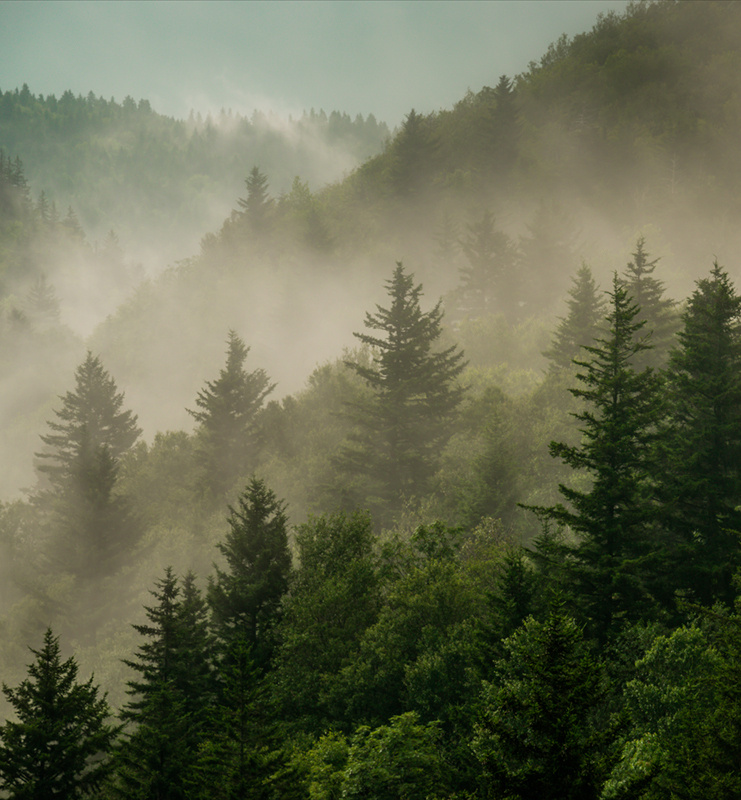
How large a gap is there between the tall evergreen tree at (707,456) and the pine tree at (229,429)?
31.9 meters

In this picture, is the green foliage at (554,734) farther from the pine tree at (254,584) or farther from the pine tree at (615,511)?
the pine tree at (254,584)

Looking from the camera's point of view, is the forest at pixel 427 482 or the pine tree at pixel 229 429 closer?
the forest at pixel 427 482

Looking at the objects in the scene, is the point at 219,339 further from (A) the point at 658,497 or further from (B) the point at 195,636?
(A) the point at 658,497

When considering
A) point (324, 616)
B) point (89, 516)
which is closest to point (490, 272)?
point (89, 516)

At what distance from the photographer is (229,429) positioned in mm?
47750

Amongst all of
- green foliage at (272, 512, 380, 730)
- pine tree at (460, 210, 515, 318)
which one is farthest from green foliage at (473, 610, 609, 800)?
pine tree at (460, 210, 515, 318)

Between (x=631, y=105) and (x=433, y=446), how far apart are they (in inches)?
2438

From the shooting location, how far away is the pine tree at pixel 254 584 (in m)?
25.0

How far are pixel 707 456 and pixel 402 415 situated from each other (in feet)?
66.0

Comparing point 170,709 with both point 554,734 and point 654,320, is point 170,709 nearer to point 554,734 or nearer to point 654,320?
point 554,734

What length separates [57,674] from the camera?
17.7 metres

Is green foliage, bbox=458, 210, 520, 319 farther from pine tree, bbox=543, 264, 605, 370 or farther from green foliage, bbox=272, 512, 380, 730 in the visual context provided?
green foliage, bbox=272, 512, 380, 730

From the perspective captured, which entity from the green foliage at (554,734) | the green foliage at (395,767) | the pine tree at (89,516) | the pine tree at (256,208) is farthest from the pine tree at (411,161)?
the green foliage at (554,734)

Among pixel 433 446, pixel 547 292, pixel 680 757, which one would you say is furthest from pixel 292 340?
pixel 680 757
